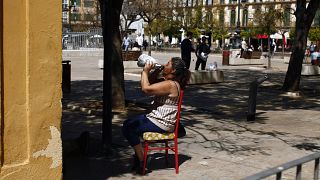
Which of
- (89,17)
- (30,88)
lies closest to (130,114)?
(30,88)

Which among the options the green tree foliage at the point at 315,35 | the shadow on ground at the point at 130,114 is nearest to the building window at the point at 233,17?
the green tree foliage at the point at 315,35

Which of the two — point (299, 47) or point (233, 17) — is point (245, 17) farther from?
point (299, 47)

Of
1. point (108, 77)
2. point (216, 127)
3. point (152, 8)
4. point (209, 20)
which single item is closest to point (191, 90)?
point (216, 127)

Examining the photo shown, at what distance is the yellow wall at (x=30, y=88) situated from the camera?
4340 mm

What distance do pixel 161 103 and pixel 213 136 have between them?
2.94 meters

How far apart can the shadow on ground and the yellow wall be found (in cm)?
138

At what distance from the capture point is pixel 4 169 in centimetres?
441

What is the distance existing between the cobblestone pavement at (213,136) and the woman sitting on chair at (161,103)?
1.90 feet

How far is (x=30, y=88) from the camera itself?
176 inches

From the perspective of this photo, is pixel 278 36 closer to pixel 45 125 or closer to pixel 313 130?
pixel 313 130

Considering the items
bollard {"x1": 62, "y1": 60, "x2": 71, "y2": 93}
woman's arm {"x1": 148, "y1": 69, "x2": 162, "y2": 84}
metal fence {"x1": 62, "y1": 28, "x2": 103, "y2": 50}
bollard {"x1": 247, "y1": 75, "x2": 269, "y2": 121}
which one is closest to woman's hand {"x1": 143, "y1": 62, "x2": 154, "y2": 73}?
woman's arm {"x1": 148, "y1": 69, "x2": 162, "y2": 84}

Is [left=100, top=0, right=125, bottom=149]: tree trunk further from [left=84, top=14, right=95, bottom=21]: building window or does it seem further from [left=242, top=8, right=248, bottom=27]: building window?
[left=242, top=8, right=248, bottom=27]: building window

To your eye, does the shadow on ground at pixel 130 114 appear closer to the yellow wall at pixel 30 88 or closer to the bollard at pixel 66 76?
the bollard at pixel 66 76

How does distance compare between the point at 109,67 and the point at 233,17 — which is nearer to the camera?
the point at 109,67
